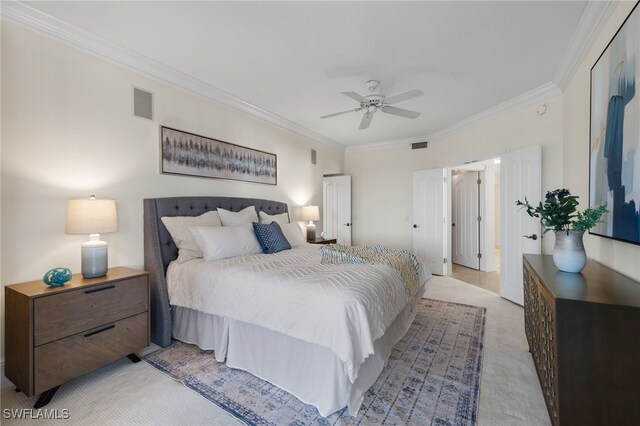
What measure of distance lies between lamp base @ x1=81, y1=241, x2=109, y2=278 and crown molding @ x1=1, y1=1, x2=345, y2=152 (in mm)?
1732

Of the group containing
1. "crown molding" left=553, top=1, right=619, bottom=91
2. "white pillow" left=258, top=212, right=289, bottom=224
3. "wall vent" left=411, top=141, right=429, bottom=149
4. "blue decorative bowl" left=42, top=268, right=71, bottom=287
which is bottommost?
"blue decorative bowl" left=42, top=268, right=71, bottom=287

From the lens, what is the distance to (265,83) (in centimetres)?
326

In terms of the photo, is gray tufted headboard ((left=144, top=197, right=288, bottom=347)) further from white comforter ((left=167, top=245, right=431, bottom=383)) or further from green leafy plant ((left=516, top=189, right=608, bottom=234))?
green leafy plant ((left=516, top=189, right=608, bottom=234))

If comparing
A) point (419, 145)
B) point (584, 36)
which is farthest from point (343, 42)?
point (419, 145)

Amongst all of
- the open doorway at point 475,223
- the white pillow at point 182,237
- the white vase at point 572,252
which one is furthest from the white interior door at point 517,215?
the white pillow at point 182,237

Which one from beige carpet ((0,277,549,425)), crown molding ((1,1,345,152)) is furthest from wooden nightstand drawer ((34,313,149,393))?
crown molding ((1,1,345,152))

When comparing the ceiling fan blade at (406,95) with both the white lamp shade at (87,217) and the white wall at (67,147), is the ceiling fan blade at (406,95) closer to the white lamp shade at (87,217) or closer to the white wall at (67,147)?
the white wall at (67,147)

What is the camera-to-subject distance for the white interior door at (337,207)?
5.98 metres

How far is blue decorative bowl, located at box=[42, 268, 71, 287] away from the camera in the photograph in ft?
6.24

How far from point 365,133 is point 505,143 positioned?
7.74 feet

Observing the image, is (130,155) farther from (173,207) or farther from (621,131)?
(621,131)

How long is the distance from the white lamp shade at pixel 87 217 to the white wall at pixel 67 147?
270 mm

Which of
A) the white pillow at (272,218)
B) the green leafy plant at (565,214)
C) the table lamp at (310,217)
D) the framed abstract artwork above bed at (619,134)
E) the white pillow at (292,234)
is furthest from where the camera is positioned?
the table lamp at (310,217)

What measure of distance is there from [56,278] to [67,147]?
3.66ft
